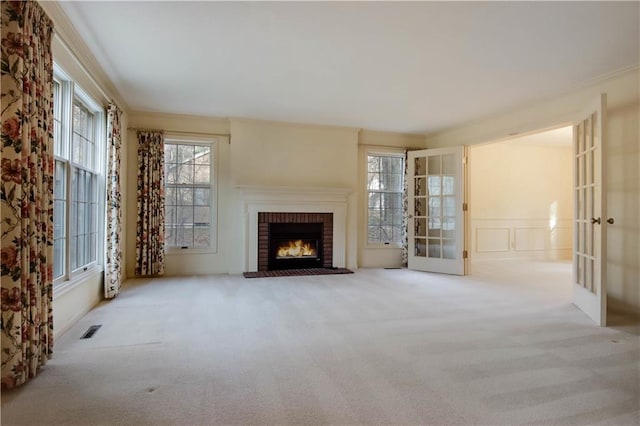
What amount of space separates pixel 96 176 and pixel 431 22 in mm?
3854

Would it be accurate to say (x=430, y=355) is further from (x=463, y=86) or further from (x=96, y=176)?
(x=96, y=176)

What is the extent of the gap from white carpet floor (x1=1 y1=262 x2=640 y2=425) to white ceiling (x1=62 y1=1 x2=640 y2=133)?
251 cm

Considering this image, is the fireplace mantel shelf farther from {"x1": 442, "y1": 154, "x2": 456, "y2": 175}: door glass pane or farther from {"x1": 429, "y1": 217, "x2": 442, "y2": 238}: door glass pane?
{"x1": 442, "y1": 154, "x2": 456, "y2": 175}: door glass pane

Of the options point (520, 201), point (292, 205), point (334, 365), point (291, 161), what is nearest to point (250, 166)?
point (291, 161)

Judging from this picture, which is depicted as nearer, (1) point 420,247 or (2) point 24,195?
(2) point 24,195

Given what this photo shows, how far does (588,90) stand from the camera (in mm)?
3984

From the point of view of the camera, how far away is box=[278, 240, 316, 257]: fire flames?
591 centimetres

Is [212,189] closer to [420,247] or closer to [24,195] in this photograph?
[24,195]

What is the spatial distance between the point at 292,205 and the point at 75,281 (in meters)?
3.22

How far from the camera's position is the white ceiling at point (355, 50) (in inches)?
102

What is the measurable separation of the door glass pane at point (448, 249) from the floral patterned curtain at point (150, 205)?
461cm

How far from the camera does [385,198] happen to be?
6.65 metres

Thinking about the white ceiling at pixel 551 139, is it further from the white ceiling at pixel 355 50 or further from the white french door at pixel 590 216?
the white french door at pixel 590 216

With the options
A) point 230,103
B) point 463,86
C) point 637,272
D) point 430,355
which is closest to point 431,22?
point 463,86
